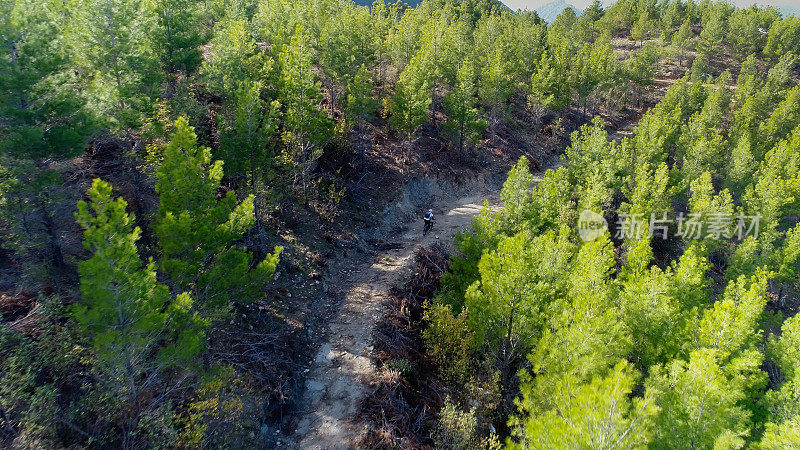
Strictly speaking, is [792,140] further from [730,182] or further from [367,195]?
[367,195]

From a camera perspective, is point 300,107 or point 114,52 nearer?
point 114,52

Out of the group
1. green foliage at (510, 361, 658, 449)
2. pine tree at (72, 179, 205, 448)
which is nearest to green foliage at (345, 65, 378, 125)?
pine tree at (72, 179, 205, 448)

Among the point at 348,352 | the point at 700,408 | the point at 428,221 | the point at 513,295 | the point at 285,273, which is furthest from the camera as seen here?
the point at 428,221

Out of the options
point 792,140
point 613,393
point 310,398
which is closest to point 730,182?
point 792,140

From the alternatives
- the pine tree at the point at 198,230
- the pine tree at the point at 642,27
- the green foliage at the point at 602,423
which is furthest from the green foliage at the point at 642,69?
the pine tree at the point at 198,230

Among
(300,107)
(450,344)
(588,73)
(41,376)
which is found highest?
(588,73)

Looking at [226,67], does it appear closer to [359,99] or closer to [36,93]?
[359,99]

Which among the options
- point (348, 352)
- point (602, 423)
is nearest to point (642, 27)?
point (348, 352)
